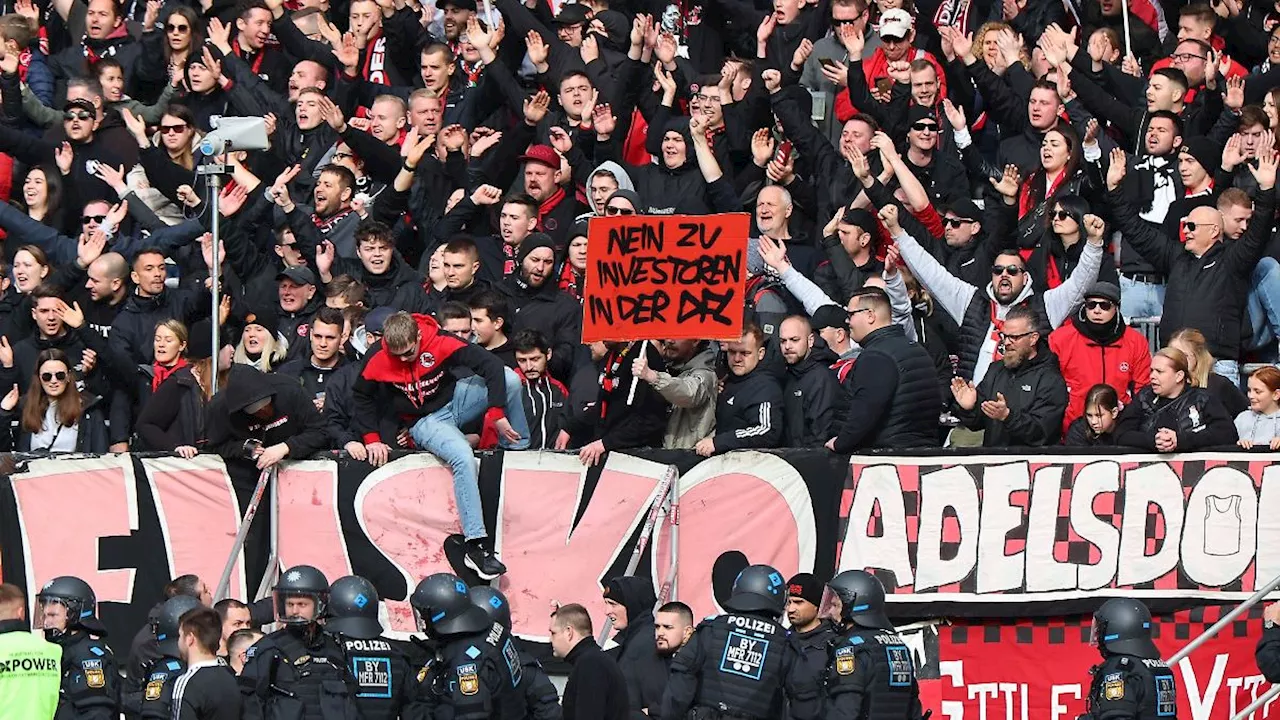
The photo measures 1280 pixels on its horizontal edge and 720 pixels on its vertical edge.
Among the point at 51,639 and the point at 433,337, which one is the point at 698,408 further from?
the point at 51,639

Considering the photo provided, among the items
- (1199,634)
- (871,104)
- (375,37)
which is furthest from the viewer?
(375,37)

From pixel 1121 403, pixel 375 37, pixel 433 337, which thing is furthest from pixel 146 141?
pixel 1121 403

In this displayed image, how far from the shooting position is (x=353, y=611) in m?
14.4

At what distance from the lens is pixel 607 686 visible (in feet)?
46.2

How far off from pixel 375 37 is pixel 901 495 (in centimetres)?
849

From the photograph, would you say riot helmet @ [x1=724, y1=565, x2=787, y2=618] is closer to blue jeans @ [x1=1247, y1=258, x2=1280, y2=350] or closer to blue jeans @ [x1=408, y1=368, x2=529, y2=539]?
blue jeans @ [x1=408, y1=368, x2=529, y2=539]

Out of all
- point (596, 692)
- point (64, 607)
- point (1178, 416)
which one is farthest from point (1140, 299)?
point (64, 607)

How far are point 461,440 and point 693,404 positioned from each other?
1.43 metres

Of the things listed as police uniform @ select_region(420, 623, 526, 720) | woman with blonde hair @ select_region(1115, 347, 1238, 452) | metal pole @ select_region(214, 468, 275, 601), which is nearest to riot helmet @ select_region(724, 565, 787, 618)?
police uniform @ select_region(420, 623, 526, 720)

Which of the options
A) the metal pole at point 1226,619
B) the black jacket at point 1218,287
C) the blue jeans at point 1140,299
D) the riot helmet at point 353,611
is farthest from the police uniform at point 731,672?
the blue jeans at point 1140,299

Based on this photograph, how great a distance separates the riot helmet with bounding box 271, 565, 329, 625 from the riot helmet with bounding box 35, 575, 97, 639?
1.18m

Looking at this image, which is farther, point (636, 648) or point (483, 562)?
point (483, 562)

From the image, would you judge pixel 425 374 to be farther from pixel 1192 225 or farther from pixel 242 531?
pixel 1192 225

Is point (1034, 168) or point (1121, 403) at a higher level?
point (1034, 168)
